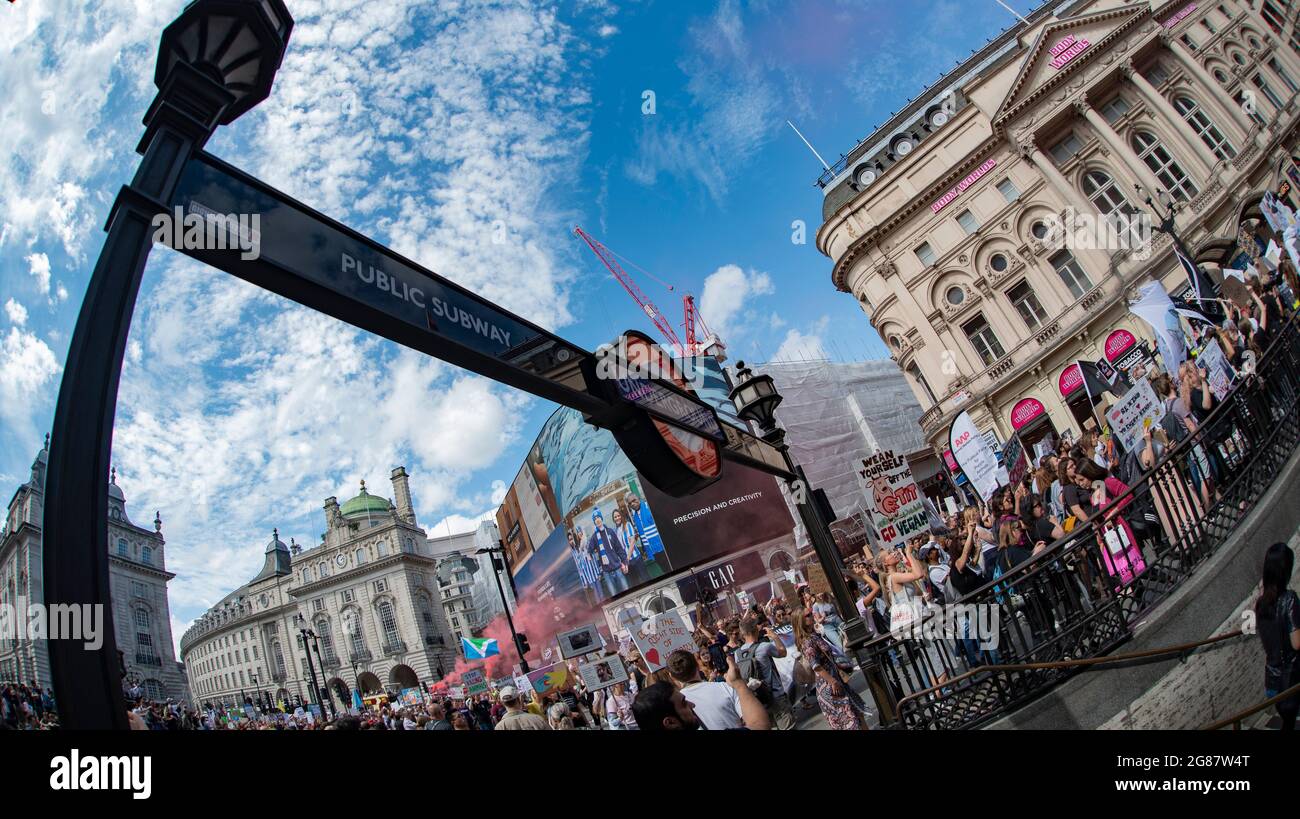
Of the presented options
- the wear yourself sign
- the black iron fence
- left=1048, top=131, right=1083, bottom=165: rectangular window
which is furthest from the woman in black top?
left=1048, top=131, right=1083, bottom=165: rectangular window

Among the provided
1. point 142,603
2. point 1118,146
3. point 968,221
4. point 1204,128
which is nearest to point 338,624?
point 142,603

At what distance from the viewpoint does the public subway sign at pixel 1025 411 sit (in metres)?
31.8

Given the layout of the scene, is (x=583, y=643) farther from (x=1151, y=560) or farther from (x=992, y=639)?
(x=1151, y=560)

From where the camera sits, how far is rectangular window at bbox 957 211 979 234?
34.9 m

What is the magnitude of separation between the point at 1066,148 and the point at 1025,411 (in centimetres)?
A: 1395

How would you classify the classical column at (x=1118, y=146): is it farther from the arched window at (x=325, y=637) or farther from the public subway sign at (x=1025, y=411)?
the arched window at (x=325, y=637)

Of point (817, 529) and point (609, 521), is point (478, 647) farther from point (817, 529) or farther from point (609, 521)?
point (609, 521)

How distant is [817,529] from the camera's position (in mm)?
6645

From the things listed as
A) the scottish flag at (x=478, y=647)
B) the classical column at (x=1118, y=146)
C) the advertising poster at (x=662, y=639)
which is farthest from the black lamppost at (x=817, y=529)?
the classical column at (x=1118, y=146)

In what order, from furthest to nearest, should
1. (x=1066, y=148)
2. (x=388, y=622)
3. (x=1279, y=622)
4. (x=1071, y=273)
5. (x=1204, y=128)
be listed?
(x=388, y=622) < (x=1066, y=148) < (x=1071, y=273) < (x=1204, y=128) < (x=1279, y=622)

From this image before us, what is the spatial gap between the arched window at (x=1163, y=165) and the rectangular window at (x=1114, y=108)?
136 cm
